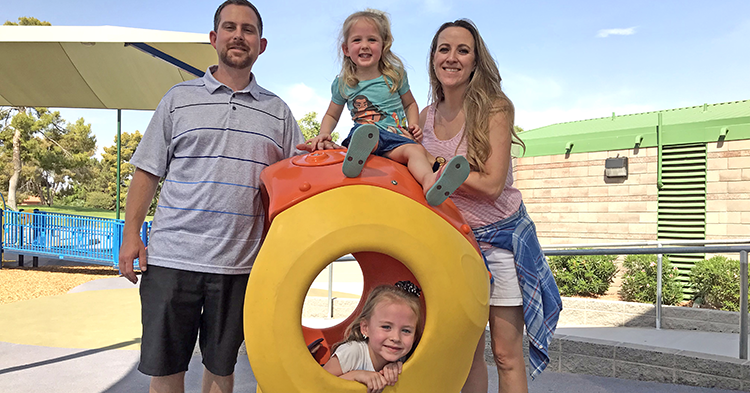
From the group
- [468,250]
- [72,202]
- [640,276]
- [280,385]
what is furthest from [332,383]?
[72,202]

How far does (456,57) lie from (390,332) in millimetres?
1119

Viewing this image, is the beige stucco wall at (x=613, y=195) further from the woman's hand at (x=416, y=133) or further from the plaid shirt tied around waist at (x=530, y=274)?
the woman's hand at (x=416, y=133)

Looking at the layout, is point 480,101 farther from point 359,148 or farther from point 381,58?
point 381,58

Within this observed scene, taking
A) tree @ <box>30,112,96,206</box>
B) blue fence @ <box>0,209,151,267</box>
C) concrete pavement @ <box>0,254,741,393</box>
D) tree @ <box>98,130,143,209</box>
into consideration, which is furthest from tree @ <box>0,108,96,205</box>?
concrete pavement @ <box>0,254,741,393</box>

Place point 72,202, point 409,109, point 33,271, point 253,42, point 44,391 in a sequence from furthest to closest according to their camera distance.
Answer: point 72,202, point 33,271, point 44,391, point 409,109, point 253,42

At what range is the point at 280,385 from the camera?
1.62 metres

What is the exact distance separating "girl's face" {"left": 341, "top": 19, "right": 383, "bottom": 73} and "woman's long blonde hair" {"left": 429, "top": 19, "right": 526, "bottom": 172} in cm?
39

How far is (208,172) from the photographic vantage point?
209cm

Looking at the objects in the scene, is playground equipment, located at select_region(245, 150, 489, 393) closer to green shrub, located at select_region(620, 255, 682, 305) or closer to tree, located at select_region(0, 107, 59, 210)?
green shrub, located at select_region(620, 255, 682, 305)

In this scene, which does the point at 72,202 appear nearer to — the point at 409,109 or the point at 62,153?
the point at 62,153

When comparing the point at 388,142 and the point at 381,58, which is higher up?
the point at 381,58

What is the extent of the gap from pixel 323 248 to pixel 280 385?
0.45m

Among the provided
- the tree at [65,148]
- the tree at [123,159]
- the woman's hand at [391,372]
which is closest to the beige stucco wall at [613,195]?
the woman's hand at [391,372]

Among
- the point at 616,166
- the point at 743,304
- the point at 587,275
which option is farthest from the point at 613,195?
the point at 743,304
